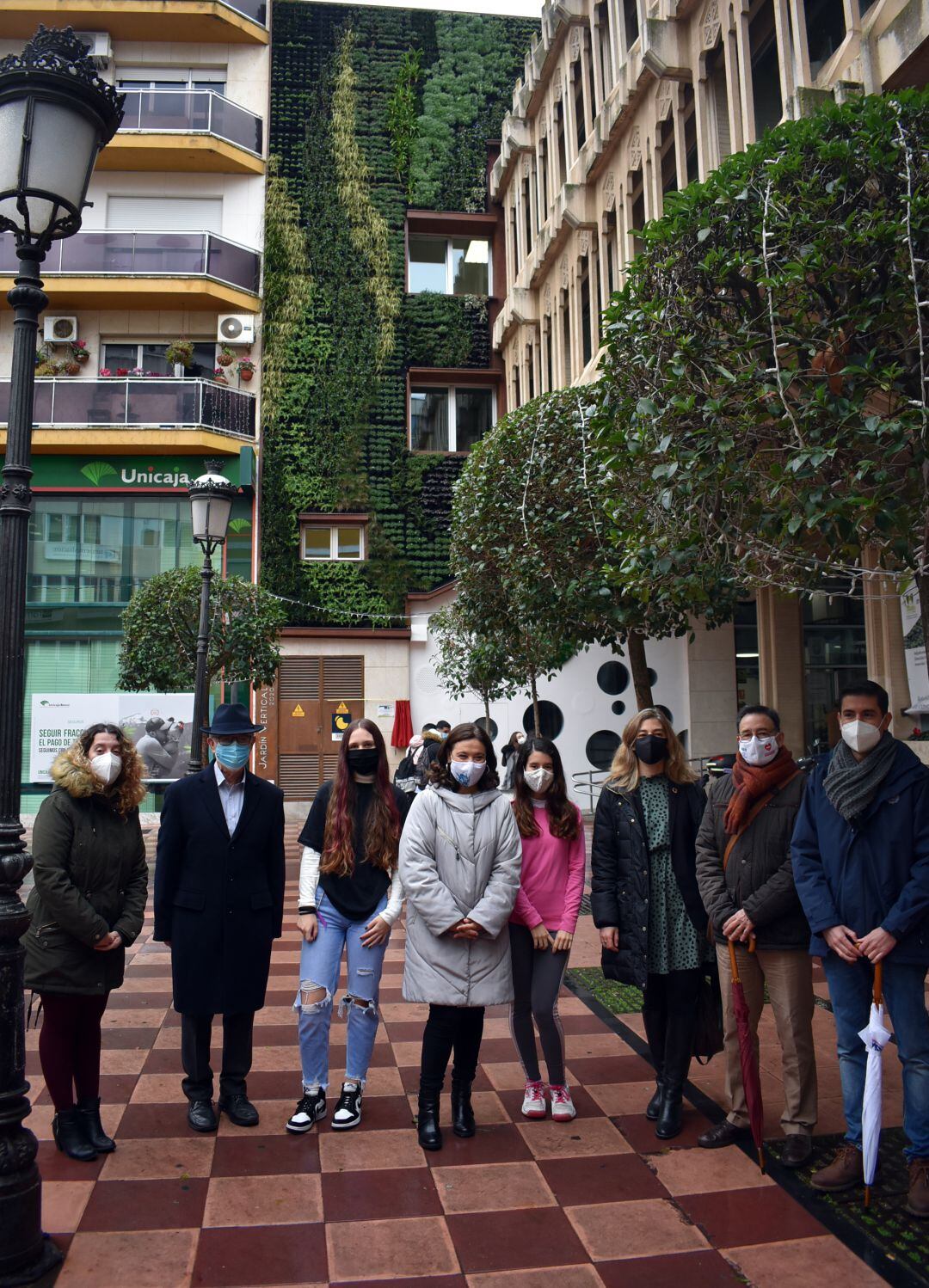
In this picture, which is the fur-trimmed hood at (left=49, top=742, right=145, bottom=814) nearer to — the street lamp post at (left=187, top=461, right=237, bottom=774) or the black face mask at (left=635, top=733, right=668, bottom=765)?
the black face mask at (left=635, top=733, right=668, bottom=765)

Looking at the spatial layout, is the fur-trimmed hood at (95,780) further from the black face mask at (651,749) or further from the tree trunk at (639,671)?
the tree trunk at (639,671)

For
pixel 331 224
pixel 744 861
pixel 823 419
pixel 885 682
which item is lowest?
pixel 744 861

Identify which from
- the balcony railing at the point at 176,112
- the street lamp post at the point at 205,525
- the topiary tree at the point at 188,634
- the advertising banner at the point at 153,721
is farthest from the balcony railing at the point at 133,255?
the street lamp post at the point at 205,525

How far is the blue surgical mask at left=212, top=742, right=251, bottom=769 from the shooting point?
4.97 meters

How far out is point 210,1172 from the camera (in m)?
4.28

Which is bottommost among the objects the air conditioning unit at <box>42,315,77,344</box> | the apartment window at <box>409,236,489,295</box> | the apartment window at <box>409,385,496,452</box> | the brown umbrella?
the brown umbrella

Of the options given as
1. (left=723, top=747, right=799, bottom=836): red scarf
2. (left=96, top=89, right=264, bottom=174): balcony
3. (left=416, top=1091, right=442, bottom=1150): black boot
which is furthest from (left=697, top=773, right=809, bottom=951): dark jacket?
(left=96, top=89, right=264, bottom=174): balcony

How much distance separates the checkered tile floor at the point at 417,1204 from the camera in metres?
3.55

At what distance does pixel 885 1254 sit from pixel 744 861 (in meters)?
1.55

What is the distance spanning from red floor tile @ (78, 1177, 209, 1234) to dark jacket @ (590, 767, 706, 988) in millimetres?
2036

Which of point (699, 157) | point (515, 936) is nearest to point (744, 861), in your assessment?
point (515, 936)

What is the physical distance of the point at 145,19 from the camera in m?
22.6

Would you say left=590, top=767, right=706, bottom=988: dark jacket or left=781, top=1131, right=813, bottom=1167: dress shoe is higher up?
left=590, top=767, right=706, bottom=988: dark jacket

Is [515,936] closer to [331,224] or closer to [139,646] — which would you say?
[139,646]
